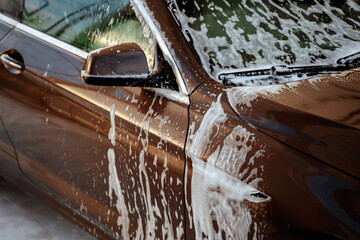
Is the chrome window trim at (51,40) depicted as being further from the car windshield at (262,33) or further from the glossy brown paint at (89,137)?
the car windshield at (262,33)

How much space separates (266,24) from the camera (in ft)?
5.86

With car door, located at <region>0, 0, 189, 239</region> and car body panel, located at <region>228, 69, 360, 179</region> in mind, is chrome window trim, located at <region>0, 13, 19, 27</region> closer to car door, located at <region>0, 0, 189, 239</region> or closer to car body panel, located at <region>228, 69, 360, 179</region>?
car door, located at <region>0, 0, 189, 239</region>

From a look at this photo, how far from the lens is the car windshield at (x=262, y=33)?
169 centimetres

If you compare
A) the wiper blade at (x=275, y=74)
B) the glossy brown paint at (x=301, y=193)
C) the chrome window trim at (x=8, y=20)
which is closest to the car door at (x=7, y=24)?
the chrome window trim at (x=8, y=20)

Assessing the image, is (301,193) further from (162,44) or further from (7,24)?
(7,24)

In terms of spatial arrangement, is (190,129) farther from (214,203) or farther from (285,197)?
(285,197)

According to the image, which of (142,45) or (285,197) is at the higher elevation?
(142,45)

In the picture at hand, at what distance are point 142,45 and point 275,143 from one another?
25.9 inches

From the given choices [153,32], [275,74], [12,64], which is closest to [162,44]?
[153,32]

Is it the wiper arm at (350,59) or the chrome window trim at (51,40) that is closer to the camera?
the wiper arm at (350,59)

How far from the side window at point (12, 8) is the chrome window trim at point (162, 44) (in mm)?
741

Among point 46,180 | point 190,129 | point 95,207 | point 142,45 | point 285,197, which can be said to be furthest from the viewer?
point 46,180

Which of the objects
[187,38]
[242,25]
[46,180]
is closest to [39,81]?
[46,180]

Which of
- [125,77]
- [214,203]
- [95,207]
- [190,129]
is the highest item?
[125,77]
